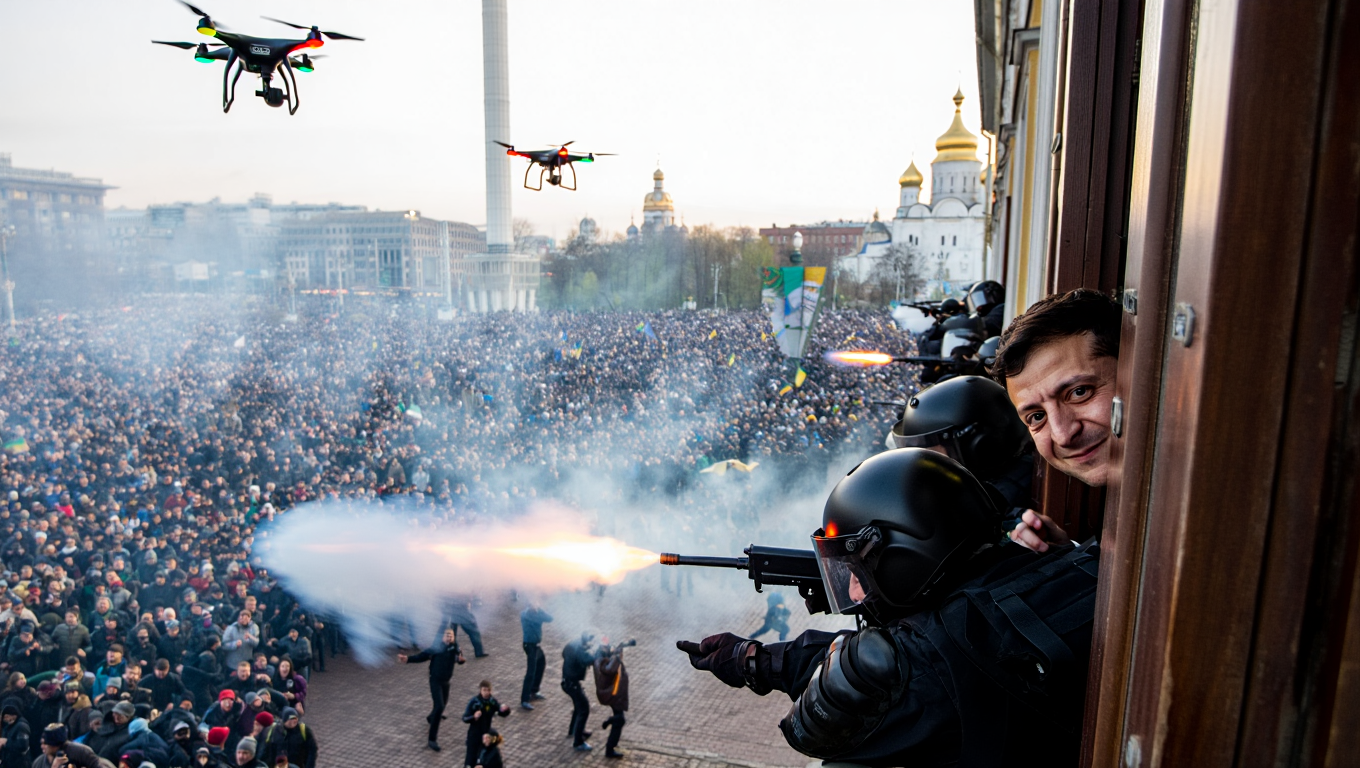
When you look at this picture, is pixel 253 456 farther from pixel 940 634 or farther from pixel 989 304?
pixel 940 634

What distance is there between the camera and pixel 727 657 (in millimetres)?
2602

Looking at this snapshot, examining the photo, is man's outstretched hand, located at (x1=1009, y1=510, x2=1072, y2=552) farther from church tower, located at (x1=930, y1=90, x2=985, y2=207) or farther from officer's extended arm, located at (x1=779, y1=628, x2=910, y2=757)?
church tower, located at (x1=930, y1=90, x2=985, y2=207)

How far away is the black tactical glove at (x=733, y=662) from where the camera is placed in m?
2.54

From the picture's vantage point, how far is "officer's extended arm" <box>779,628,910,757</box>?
6.21ft

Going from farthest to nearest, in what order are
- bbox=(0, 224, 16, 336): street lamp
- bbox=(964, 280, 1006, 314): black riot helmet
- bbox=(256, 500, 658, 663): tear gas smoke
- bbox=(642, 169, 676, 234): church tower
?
bbox=(642, 169, 676, 234): church tower → bbox=(0, 224, 16, 336): street lamp → bbox=(256, 500, 658, 663): tear gas smoke → bbox=(964, 280, 1006, 314): black riot helmet

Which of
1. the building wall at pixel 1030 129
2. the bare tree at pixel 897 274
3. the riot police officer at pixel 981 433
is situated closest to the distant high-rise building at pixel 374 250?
the bare tree at pixel 897 274

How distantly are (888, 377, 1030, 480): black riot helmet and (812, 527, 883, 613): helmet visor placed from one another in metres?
1.98

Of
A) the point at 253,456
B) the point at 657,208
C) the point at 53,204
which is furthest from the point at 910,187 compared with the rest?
the point at 253,456

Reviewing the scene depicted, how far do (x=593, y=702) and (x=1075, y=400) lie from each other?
360 inches

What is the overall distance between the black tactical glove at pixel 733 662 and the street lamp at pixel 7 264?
3428 cm

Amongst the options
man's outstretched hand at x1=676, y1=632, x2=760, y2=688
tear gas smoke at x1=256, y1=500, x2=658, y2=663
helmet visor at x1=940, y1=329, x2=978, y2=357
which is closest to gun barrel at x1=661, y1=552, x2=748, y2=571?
man's outstretched hand at x1=676, y1=632, x2=760, y2=688

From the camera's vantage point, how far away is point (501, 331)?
1372 inches

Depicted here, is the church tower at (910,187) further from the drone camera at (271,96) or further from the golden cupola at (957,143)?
the drone camera at (271,96)

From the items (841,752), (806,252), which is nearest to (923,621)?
(841,752)
